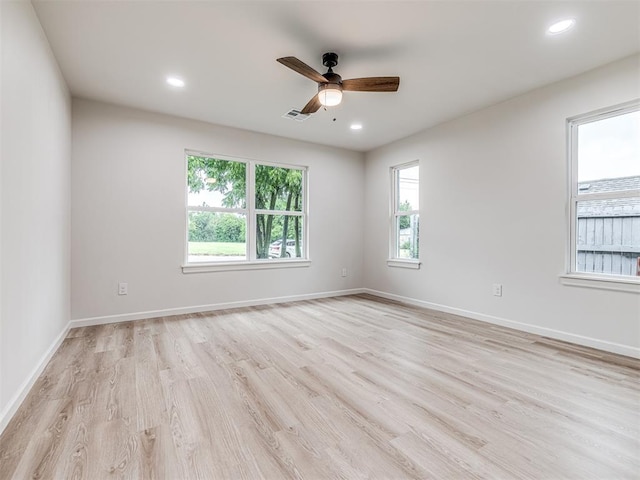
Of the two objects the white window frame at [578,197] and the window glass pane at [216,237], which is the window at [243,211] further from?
the white window frame at [578,197]

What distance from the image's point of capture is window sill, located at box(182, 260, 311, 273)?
4176 mm

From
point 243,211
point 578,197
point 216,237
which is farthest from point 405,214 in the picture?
point 216,237

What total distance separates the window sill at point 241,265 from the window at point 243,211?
0.04 m

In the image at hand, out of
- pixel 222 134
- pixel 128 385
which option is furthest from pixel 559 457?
pixel 222 134

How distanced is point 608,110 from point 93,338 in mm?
5441

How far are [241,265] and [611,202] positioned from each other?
14.0 ft

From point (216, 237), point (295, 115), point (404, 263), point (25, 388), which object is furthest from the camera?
point (404, 263)

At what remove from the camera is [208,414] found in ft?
5.93

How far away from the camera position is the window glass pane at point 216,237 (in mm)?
4258

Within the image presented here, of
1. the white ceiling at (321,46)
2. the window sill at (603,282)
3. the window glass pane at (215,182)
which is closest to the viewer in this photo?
the white ceiling at (321,46)

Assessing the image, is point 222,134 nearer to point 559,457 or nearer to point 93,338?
point 93,338

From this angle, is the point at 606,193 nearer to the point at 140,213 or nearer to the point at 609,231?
the point at 609,231

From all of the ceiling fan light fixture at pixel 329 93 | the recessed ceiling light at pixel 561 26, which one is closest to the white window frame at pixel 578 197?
the recessed ceiling light at pixel 561 26

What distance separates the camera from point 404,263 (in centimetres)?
490
